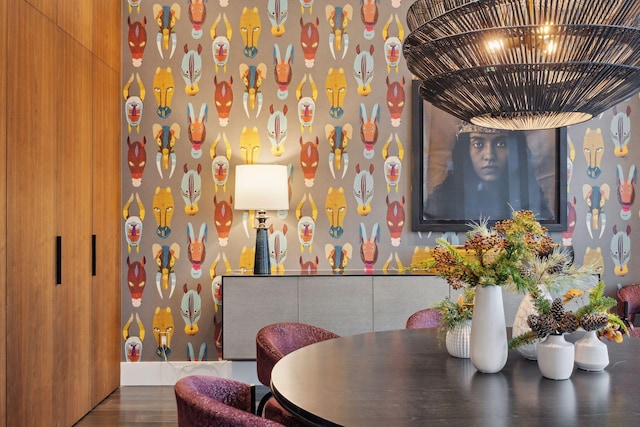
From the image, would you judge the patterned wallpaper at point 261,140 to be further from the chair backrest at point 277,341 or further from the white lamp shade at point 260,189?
the chair backrest at point 277,341

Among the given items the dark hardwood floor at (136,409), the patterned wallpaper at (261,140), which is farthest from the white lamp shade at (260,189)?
the dark hardwood floor at (136,409)

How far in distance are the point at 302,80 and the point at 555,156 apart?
6.16ft

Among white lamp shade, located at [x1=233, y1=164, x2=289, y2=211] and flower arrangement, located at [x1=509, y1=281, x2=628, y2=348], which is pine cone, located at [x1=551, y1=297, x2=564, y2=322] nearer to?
flower arrangement, located at [x1=509, y1=281, x2=628, y2=348]

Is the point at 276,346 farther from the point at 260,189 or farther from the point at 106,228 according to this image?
the point at 106,228

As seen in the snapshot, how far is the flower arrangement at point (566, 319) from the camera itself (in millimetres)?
2074

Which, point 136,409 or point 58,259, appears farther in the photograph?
point 136,409

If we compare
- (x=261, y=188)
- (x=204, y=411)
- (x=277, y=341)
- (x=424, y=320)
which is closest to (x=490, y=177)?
(x=261, y=188)

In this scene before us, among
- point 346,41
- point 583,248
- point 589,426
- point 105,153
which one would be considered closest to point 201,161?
point 105,153

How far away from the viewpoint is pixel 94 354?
4.25 metres

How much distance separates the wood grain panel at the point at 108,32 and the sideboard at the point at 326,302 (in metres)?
1.68

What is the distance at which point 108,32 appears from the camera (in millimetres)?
4531

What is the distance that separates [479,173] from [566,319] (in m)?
2.79

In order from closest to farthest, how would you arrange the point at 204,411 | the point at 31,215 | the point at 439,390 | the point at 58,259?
1. the point at 204,411
2. the point at 439,390
3. the point at 31,215
4. the point at 58,259

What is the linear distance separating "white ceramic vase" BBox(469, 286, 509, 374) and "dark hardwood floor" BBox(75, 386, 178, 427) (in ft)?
7.59
